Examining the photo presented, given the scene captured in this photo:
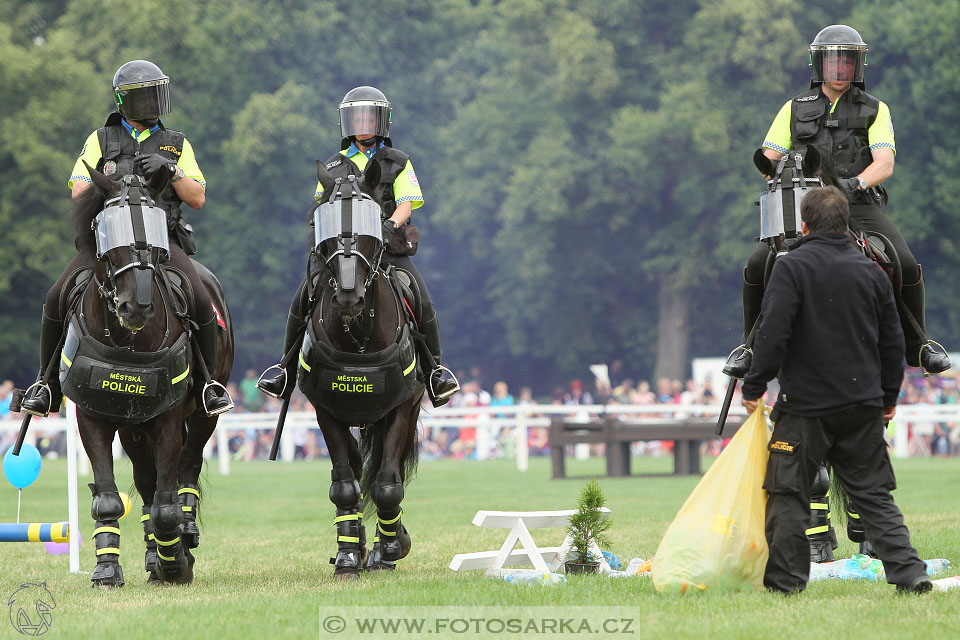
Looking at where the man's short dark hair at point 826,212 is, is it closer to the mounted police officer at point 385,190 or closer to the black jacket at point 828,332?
the black jacket at point 828,332

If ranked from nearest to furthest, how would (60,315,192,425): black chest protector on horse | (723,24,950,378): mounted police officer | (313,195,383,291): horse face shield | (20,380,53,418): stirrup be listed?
1. (60,315,192,425): black chest protector on horse
2. (313,195,383,291): horse face shield
3. (20,380,53,418): stirrup
4. (723,24,950,378): mounted police officer

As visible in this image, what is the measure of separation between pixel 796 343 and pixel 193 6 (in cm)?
4260

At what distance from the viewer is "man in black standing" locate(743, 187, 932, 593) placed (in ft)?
25.7

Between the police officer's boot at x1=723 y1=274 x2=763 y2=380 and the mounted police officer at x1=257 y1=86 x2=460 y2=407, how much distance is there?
6.92 feet

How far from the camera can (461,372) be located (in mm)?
57781

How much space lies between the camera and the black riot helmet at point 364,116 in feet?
35.8

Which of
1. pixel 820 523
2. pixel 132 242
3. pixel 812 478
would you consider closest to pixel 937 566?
pixel 820 523

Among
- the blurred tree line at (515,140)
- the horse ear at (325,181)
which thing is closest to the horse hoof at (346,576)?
the horse ear at (325,181)

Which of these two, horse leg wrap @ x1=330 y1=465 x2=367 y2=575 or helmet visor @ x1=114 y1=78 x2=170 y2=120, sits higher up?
helmet visor @ x1=114 y1=78 x2=170 y2=120

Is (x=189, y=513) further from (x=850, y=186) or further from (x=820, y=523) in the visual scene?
(x=850, y=186)

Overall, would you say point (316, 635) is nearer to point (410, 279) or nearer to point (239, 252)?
point (410, 279)

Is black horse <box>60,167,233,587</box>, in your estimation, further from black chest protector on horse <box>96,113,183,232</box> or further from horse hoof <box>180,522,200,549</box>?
black chest protector on horse <box>96,113,183,232</box>

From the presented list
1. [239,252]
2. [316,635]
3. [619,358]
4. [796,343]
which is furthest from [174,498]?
[619,358]

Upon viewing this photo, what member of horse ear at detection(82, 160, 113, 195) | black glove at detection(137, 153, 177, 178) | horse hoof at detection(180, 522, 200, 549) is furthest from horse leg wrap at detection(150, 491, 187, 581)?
black glove at detection(137, 153, 177, 178)
